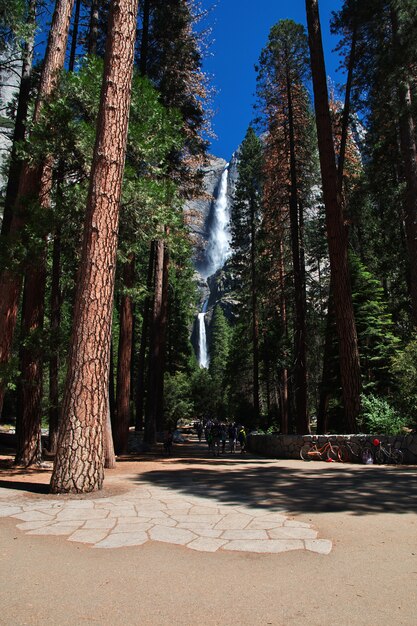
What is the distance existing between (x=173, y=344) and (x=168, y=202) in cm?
2506

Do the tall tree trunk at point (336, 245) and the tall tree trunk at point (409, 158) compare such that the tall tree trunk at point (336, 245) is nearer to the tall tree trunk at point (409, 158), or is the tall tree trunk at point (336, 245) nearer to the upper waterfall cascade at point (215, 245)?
the tall tree trunk at point (409, 158)

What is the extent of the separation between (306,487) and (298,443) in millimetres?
5181

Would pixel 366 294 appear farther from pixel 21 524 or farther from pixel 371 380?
pixel 21 524

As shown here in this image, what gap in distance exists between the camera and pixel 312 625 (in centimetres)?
225

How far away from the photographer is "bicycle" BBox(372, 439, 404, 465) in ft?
31.1

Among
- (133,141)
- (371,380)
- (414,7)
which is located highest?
(414,7)

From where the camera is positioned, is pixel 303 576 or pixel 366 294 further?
pixel 366 294

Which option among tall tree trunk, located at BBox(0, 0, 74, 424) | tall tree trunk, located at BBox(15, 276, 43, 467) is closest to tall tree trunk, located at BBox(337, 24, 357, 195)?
tall tree trunk, located at BBox(0, 0, 74, 424)

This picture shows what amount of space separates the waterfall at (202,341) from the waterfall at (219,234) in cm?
733

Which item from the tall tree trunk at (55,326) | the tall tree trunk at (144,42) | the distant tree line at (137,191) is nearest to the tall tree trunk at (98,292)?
the distant tree line at (137,191)

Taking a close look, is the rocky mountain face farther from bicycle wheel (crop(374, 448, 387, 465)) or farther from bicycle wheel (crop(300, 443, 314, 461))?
bicycle wheel (crop(374, 448, 387, 465))

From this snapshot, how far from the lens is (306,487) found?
6.28m

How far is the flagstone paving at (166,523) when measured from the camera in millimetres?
3605

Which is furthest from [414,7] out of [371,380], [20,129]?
[371,380]
